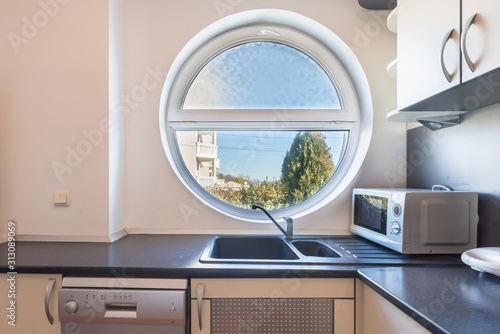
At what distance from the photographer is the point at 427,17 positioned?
3.58 ft

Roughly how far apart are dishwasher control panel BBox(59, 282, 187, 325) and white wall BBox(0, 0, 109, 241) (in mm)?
473

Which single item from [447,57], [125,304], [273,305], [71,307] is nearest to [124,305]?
[125,304]

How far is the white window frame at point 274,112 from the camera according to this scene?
1881 millimetres

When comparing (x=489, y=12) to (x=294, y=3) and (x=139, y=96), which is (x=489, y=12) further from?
(x=139, y=96)

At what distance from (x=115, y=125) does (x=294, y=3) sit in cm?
130

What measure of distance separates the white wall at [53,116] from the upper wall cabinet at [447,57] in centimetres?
149

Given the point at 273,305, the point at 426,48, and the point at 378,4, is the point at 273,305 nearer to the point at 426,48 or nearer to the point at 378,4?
the point at 426,48

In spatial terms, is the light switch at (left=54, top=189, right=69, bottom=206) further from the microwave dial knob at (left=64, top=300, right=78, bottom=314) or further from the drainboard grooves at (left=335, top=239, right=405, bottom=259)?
the drainboard grooves at (left=335, top=239, right=405, bottom=259)

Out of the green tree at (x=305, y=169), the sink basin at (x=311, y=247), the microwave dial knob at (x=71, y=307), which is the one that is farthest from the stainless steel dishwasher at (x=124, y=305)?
the green tree at (x=305, y=169)

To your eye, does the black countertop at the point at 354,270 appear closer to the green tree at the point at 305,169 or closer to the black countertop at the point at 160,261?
the black countertop at the point at 160,261

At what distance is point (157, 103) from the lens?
5.78ft

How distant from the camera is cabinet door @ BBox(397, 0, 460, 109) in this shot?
0.96 metres

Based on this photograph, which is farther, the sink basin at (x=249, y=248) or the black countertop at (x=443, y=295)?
the sink basin at (x=249, y=248)

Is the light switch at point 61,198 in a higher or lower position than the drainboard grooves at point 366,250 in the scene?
higher
